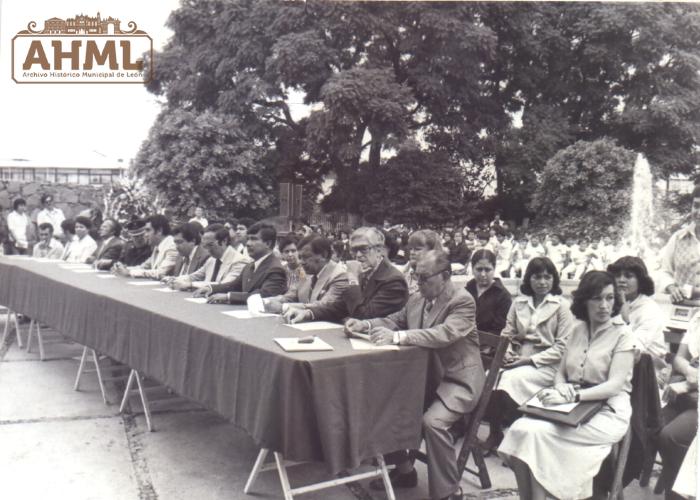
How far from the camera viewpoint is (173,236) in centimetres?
696

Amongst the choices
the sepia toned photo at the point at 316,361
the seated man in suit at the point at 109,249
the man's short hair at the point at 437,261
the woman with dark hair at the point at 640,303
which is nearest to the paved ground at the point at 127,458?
the sepia toned photo at the point at 316,361

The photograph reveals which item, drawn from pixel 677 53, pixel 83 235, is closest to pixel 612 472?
pixel 83 235

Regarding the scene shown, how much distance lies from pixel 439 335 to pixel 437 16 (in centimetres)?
1634

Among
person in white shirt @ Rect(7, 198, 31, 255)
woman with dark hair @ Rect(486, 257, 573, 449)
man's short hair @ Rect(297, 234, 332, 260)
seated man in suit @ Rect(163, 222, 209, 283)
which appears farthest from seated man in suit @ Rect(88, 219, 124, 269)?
woman with dark hair @ Rect(486, 257, 573, 449)

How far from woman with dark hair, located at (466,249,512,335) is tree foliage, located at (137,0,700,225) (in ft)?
43.5

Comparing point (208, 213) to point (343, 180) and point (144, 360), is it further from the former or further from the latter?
point (144, 360)

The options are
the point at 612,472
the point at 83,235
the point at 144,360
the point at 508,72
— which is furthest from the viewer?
the point at 508,72

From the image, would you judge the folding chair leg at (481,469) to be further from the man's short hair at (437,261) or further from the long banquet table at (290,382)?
the man's short hair at (437,261)

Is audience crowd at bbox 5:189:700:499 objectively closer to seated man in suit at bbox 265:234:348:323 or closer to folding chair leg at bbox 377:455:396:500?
seated man in suit at bbox 265:234:348:323

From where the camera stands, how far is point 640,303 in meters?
3.79

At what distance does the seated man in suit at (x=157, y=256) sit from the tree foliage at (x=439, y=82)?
10.9 meters

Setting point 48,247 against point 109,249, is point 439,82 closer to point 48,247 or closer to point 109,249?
point 48,247

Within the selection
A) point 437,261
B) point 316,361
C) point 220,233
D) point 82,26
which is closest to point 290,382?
point 316,361

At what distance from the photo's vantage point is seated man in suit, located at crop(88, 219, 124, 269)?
6834 millimetres
